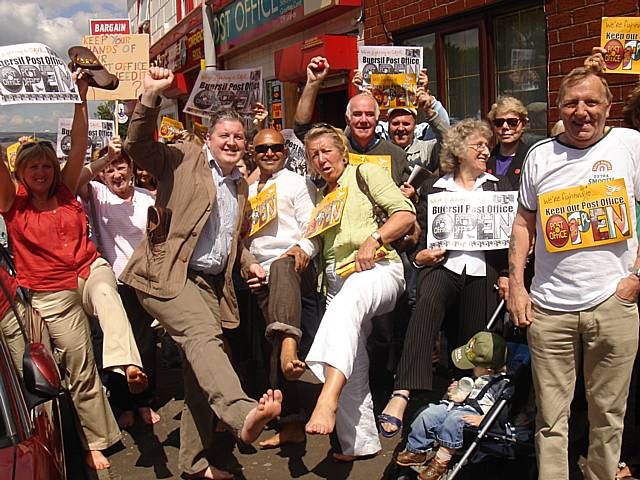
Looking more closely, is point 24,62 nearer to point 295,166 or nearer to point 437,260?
point 295,166

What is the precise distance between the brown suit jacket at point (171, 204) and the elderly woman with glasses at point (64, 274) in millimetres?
434

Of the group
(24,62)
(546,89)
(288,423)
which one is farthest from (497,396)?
(546,89)

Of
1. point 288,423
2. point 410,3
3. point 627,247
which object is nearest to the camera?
point 627,247

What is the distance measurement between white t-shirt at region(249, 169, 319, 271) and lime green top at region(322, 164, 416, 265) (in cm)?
32

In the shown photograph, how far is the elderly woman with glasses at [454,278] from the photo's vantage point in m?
4.36

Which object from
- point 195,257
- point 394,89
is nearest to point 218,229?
point 195,257

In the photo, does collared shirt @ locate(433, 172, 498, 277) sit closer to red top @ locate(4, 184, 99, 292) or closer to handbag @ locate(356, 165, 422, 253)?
handbag @ locate(356, 165, 422, 253)

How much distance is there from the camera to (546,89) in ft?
24.5

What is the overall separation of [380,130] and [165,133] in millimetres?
2959

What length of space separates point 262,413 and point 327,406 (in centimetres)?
43

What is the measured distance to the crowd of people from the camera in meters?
3.53

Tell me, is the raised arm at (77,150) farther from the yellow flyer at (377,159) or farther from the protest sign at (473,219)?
the protest sign at (473,219)

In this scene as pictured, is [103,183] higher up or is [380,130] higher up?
[380,130]

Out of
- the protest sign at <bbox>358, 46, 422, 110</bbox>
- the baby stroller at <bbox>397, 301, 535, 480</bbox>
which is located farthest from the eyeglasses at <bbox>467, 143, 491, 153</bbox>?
the protest sign at <bbox>358, 46, 422, 110</bbox>
